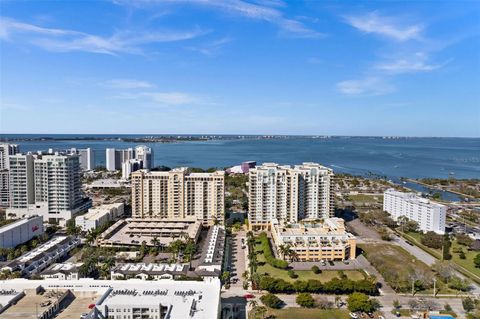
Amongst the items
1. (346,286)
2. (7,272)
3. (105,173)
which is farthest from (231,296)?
(105,173)

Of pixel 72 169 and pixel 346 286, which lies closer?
pixel 346 286

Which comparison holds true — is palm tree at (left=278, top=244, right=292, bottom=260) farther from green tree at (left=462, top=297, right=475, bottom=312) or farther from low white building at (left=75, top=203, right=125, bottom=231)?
low white building at (left=75, top=203, right=125, bottom=231)

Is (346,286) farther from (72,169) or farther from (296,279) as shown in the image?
(72,169)

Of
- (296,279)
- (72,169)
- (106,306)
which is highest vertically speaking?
(72,169)

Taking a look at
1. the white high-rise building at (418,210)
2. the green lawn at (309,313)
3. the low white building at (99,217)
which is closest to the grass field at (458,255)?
the white high-rise building at (418,210)

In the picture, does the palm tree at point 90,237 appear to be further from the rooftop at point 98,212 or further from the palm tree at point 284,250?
the palm tree at point 284,250

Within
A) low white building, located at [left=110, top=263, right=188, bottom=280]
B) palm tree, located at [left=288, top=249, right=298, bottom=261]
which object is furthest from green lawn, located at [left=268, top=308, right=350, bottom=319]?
palm tree, located at [left=288, top=249, right=298, bottom=261]

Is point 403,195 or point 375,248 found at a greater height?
point 403,195
